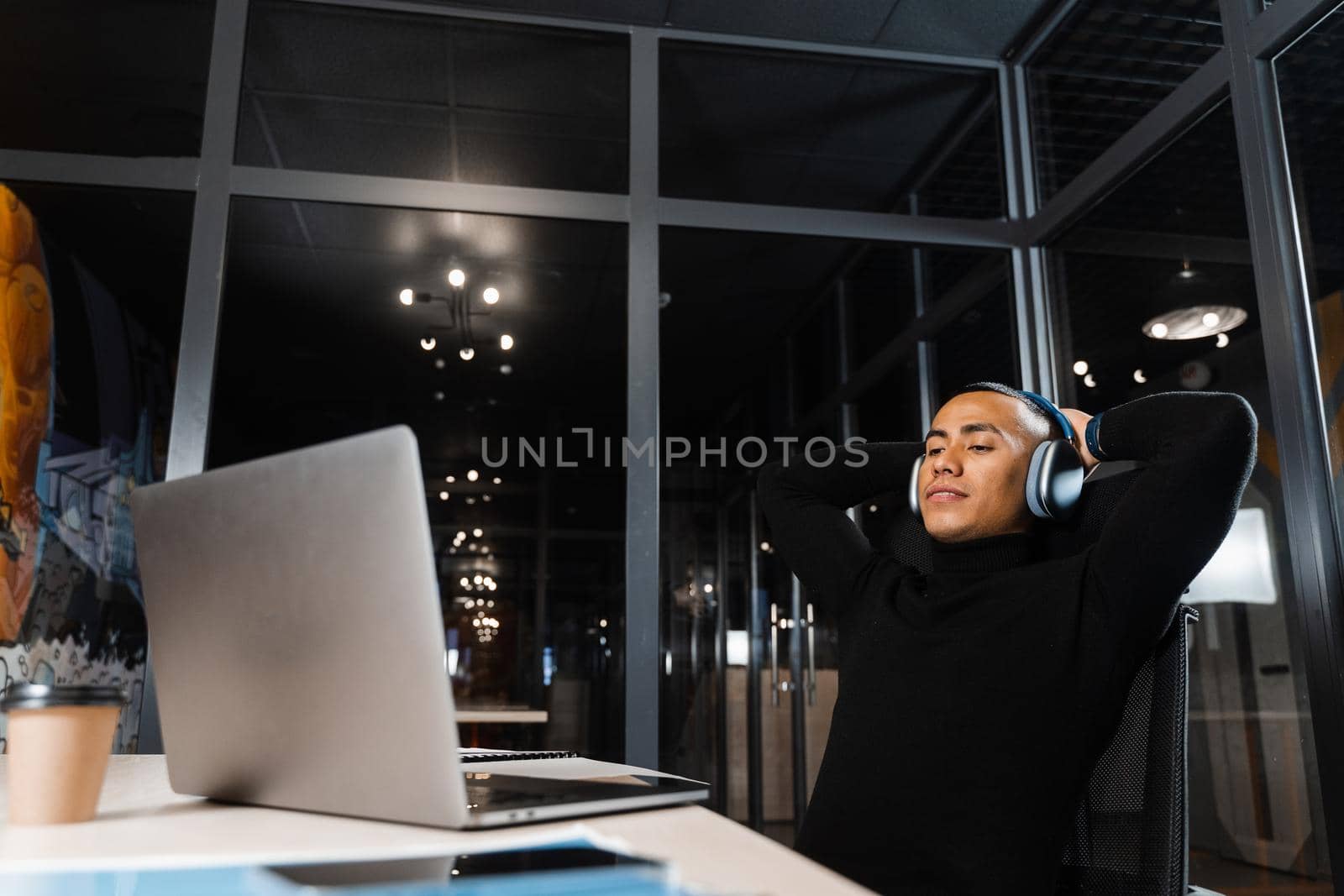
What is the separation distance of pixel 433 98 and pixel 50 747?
281 centimetres

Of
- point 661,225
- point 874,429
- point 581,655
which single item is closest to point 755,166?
point 661,225

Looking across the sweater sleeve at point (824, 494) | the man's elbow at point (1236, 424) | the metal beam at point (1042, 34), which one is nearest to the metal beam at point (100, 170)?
the sweater sleeve at point (824, 494)

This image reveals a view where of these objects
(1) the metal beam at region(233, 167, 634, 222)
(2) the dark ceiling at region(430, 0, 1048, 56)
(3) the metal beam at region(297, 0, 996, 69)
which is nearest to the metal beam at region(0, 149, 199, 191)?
(1) the metal beam at region(233, 167, 634, 222)

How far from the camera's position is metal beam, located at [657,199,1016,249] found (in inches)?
126

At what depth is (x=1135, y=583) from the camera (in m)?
1.27

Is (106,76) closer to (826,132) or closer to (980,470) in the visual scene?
(826,132)

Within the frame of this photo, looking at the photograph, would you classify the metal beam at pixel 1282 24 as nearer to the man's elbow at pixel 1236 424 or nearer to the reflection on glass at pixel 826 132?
the reflection on glass at pixel 826 132

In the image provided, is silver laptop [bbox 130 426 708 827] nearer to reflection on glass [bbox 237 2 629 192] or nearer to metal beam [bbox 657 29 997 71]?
reflection on glass [bbox 237 2 629 192]

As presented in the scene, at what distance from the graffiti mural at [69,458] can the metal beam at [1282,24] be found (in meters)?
2.99

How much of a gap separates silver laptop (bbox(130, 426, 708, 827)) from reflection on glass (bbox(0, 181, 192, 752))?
6.57ft

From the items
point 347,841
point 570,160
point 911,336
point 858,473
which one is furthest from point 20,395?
point 347,841

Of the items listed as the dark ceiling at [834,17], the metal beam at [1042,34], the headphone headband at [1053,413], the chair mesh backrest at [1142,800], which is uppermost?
the dark ceiling at [834,17]

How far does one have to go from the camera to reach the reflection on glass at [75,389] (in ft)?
9.76

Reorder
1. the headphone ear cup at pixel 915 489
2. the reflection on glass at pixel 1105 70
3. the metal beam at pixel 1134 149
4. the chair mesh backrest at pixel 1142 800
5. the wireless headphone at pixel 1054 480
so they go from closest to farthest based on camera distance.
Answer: the chair mesh backrest at pixel 1142 800 < the wireless headphone at pixel 1054 480 < the headphone ear cup at pixel 915 489 < the metal beam at pixel 1134 149 < the reflection on glass at pixel 1105 70
